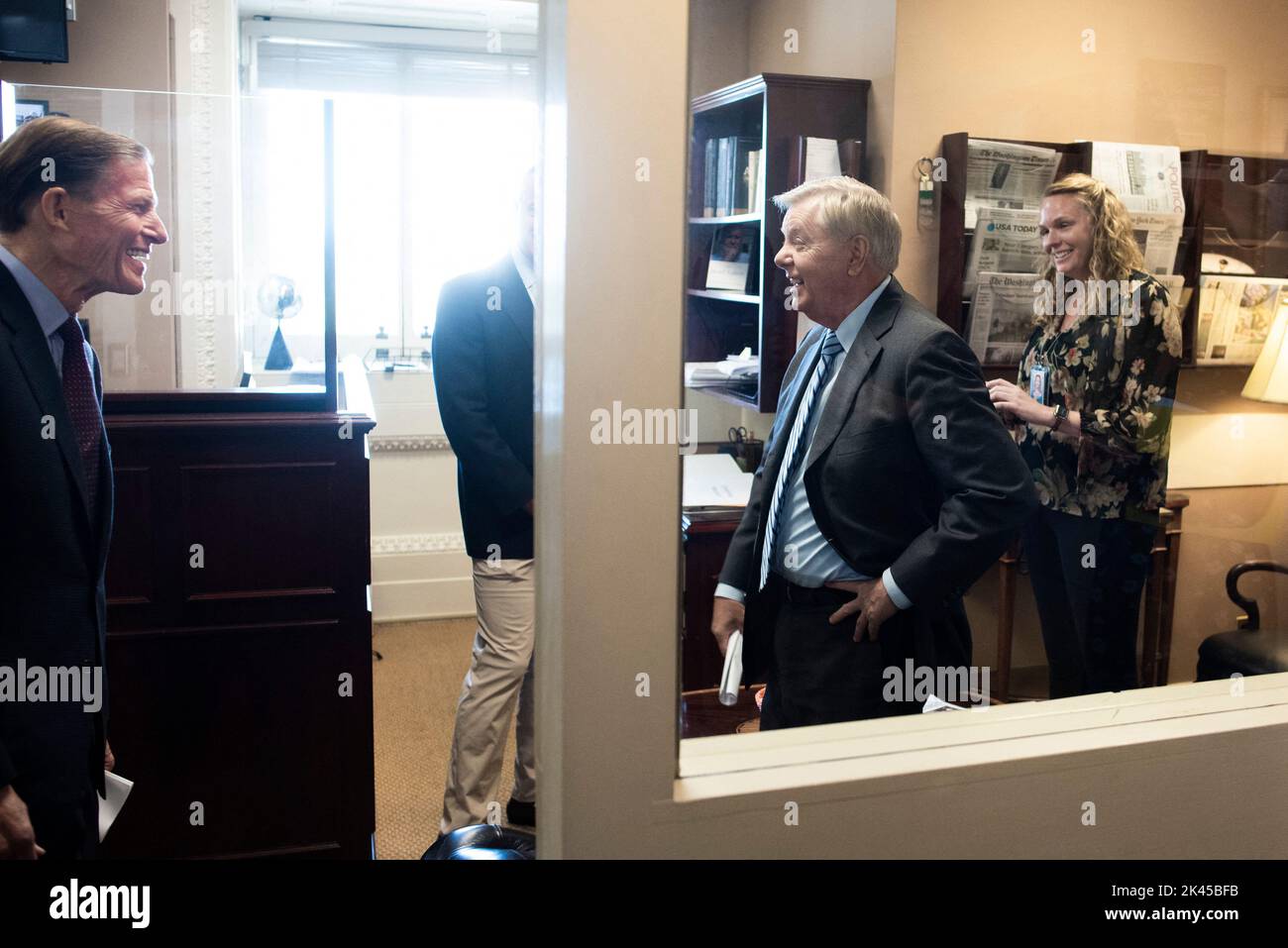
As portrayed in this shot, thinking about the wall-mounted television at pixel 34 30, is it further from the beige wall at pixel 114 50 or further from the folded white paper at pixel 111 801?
the folded white paper at pixel 111 801

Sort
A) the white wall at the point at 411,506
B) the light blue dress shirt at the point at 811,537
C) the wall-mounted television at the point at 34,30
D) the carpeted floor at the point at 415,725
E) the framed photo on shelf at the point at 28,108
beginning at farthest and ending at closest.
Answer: the white wall at the point at 411,506 < the wall-mounted television at the point at 34,30 < the carpeted floor at the point at 415,725 < the framed photo on shelf at the point at 28,108 < the light blue dress shirt at the point at 811,537

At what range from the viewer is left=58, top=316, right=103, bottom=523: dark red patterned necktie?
170 cm

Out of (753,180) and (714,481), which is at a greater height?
(753,180)

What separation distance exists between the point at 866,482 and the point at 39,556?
114cm

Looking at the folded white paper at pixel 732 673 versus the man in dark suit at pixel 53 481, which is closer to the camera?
the folded white paper at pixel 732 673

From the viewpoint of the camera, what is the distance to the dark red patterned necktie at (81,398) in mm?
1701

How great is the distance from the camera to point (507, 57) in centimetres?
512

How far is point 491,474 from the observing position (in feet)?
8.67

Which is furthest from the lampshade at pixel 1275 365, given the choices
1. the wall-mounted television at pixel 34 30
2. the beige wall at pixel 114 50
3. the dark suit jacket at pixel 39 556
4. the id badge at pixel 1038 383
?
the beige wall at pixel 114 50

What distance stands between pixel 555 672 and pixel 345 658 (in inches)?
62.9

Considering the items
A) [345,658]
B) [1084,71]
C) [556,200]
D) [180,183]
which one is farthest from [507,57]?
[556,200]

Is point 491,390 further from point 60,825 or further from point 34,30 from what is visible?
point 34,30

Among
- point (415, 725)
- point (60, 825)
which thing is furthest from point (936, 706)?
point (415, 725)

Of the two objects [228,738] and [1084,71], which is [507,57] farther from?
[1084,71]
